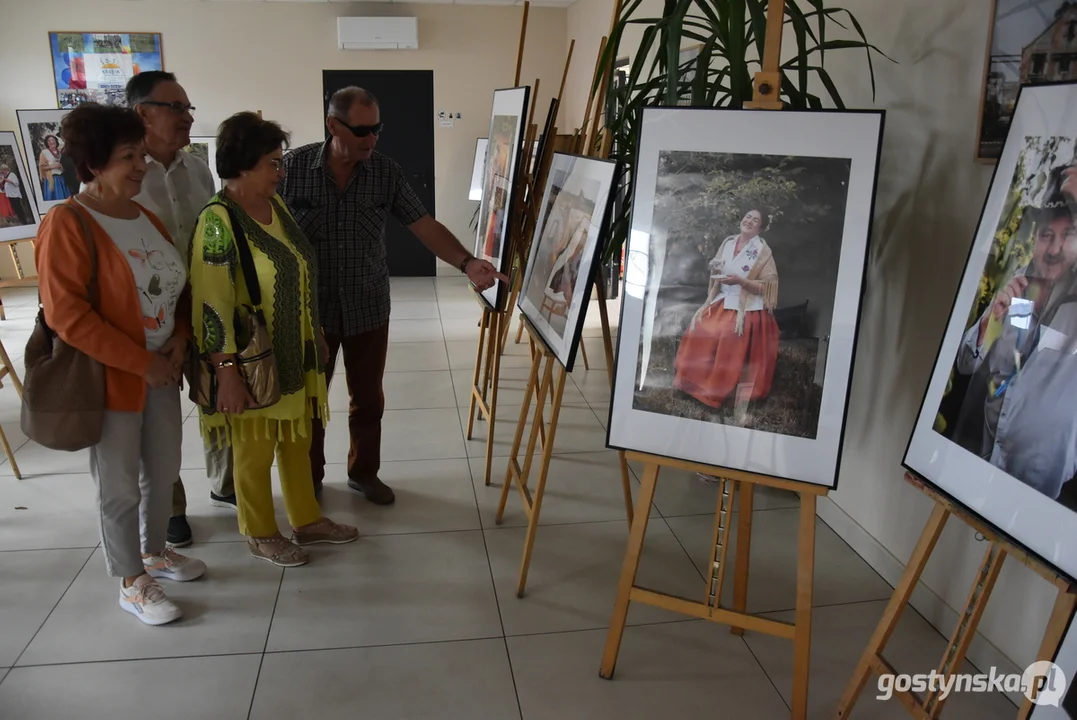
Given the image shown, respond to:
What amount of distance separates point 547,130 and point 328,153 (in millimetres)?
853

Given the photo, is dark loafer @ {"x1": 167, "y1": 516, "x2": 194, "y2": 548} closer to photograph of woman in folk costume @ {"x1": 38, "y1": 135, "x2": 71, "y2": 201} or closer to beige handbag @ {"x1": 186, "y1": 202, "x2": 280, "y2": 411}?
beige handbag @ {"x1": 186, "y1": 202, "x2": 280, "y2": 411}

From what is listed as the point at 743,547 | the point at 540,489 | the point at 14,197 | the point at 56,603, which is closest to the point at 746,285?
the point at 743,547

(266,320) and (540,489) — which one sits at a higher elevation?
(266,320)

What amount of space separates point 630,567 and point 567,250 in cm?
91

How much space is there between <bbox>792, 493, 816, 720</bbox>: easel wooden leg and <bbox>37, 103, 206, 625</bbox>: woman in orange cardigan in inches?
66.2

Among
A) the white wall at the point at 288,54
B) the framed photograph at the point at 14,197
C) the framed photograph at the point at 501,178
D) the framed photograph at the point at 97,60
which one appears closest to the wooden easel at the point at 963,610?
the framed photograph at the point at 501,178

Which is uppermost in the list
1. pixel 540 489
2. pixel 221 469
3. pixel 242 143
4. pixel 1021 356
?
pixel 242 143

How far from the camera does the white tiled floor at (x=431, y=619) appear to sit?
1974 mm

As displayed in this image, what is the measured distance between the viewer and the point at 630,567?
1.99m

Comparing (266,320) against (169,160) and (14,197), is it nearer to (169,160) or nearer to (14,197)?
(169,160)

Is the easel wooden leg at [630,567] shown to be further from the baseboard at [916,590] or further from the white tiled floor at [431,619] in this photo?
the baseboard at [916,590]

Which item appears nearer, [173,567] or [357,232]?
[173,567]

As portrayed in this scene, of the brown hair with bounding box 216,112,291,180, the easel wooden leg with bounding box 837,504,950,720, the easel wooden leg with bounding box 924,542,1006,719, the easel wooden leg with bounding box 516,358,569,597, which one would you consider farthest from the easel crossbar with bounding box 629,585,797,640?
the brown hair with bounding box 216,112,291,180

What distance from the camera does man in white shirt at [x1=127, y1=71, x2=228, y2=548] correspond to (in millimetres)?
2252
